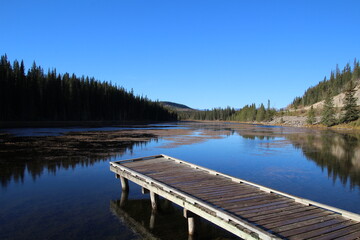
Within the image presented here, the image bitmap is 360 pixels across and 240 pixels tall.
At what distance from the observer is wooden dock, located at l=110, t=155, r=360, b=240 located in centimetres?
612

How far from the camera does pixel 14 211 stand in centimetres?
945

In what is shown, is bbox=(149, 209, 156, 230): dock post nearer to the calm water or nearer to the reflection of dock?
the calm water

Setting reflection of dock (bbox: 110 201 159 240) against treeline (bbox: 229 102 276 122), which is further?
treeline (bbox: 229 102 276 122)

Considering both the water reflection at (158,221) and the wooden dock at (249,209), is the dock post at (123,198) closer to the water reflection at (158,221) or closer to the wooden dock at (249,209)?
the water reflection at (158,221)

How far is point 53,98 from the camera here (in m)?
85.3

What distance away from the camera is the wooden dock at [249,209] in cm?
612

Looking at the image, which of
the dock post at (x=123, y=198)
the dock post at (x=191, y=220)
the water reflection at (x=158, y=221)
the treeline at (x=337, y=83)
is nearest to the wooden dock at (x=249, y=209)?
the dock post at (x=191, y=220)

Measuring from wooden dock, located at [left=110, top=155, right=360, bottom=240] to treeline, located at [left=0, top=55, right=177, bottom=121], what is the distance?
7327 cm

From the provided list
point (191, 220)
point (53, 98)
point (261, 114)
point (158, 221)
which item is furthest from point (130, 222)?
point (261, 114)

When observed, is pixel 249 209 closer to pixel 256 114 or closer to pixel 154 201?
pixel 154 201

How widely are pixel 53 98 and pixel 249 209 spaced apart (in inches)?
3549

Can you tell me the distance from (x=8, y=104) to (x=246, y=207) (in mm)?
77861

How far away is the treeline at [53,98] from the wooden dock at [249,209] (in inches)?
2884

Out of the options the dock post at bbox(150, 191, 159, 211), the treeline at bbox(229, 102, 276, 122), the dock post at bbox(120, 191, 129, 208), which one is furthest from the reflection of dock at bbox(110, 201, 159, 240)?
the treeline at bbox(229, 102, 276, 122)
